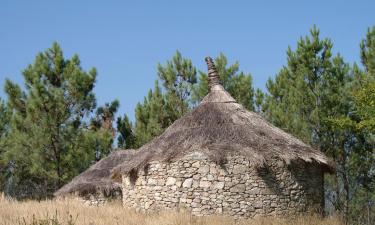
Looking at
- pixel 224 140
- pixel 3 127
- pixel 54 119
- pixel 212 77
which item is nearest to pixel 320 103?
pixel 212 77

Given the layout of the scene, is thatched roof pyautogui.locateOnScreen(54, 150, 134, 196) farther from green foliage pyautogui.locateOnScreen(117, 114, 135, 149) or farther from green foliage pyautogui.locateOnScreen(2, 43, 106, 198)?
green foliage pyautogui.locateOnScreen(117, 114, 135, 149)

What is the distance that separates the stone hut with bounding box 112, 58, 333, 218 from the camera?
43.9 feet

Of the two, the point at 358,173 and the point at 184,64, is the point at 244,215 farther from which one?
the point at 184,64

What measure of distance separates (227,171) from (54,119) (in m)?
12.1

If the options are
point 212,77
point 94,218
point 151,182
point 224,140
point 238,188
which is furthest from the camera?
point 212,77

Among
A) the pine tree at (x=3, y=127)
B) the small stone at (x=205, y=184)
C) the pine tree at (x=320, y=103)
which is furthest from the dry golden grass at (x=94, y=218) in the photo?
the pine tree at (x=3, y=127)

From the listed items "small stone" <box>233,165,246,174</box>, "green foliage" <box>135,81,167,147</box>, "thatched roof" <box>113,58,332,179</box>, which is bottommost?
"small stone" <box>233,165,246,174</box>

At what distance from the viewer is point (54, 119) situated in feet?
76.1

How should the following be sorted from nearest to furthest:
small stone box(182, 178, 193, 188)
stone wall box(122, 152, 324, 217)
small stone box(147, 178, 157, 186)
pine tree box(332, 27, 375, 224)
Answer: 1. stone wall box(122, 152, 324, 217)
2. small stone box(182, 178, 193, 188)
3. small stone box(147, 178, 157, 186)
4. pine tree box(332, 27, 375, 224)

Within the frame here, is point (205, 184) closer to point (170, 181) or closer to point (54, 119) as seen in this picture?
point (170, 181)

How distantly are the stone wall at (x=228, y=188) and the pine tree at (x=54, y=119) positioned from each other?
33.4 ft

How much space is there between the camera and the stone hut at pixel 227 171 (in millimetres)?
13375

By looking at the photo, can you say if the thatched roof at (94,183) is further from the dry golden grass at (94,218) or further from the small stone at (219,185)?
the small stone at (219,185)

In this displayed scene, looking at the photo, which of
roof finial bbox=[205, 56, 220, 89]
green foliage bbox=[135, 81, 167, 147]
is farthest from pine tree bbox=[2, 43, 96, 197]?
roof finial bbox=[205, 56, 220, 89]
